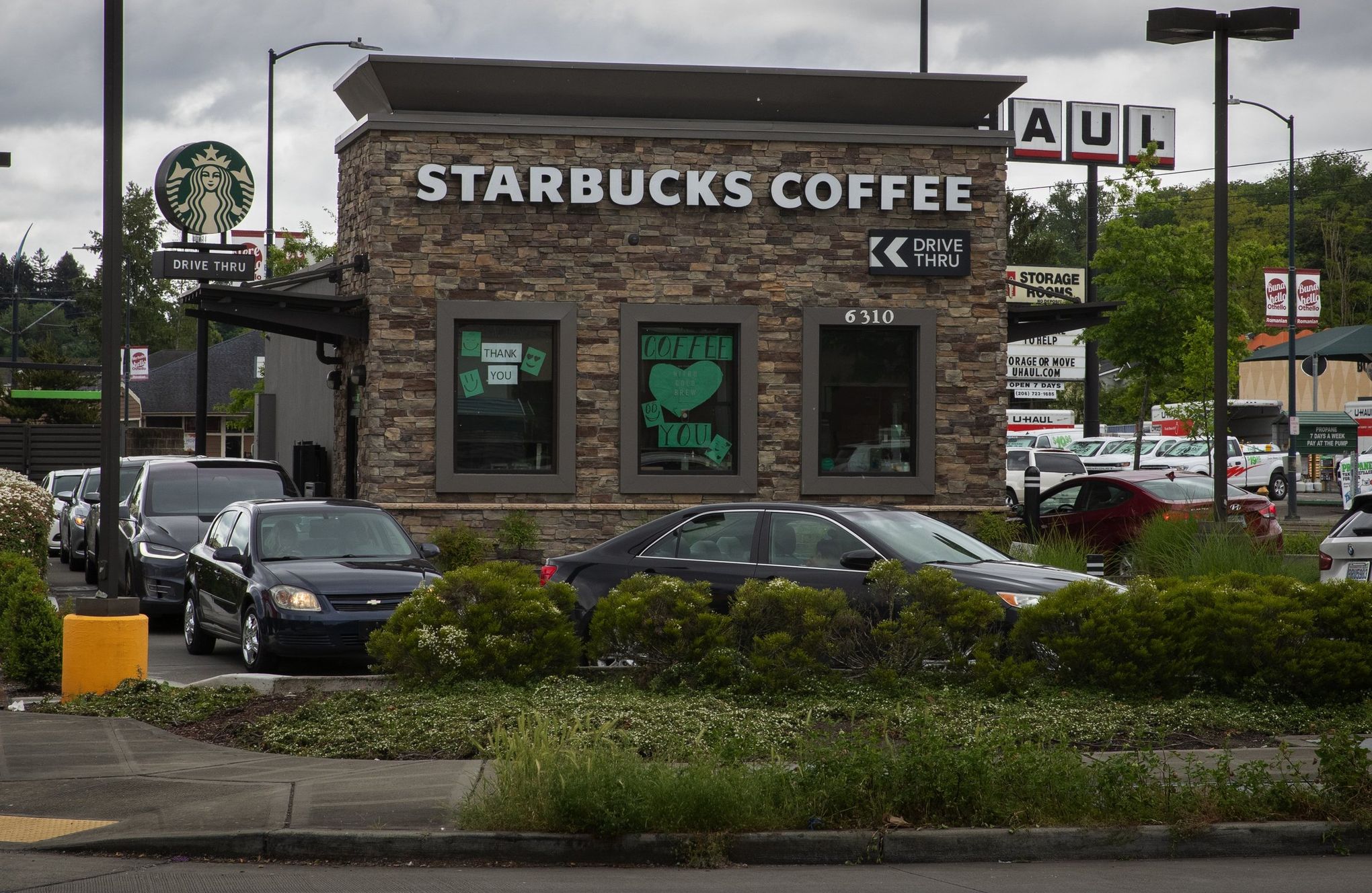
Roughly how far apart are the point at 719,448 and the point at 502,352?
10.2 ft

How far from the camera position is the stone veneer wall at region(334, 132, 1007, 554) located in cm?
1920

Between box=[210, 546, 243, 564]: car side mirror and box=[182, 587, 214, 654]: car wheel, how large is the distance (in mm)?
1076

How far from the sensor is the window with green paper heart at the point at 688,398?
19.8m

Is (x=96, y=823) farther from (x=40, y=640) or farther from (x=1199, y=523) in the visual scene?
(x=1199, y=523)

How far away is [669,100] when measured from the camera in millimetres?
19562

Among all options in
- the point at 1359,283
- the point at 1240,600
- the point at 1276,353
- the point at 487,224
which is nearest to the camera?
the point at 1240,600

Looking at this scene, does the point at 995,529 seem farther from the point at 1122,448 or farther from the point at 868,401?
the point at 1122,448

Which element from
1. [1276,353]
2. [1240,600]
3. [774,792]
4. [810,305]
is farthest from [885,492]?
[1276,353]

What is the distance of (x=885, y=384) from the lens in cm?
2025

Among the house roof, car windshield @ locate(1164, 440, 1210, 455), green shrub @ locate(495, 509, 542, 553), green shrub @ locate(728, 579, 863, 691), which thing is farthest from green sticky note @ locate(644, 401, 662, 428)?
the house roof

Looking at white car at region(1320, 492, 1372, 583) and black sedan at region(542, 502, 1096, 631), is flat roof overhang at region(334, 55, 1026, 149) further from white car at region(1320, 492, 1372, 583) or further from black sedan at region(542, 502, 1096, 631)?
black sedan at region(542, 502, 1096, 631)

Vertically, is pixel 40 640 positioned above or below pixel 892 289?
below

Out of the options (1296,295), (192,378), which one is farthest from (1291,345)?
(192,378)

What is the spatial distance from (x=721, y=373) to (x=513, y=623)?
31.8 feet
